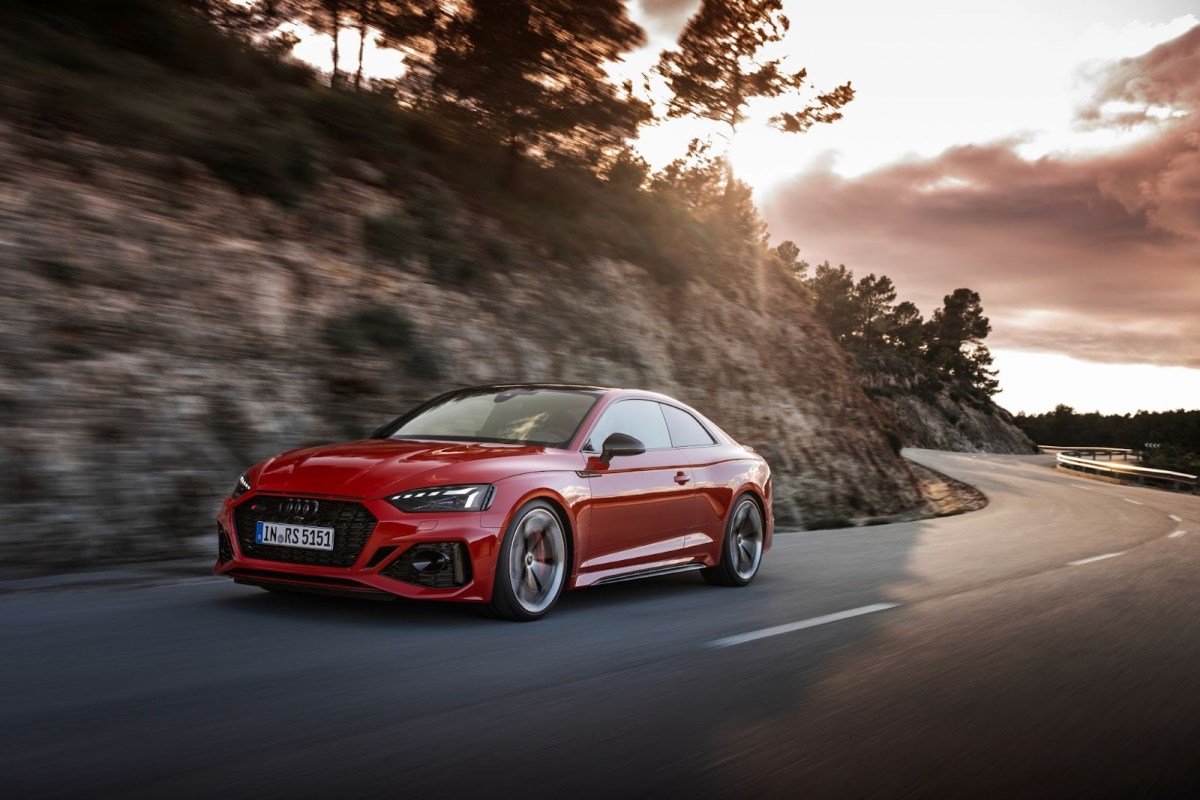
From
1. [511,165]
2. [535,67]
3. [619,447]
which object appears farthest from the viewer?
[511,165]

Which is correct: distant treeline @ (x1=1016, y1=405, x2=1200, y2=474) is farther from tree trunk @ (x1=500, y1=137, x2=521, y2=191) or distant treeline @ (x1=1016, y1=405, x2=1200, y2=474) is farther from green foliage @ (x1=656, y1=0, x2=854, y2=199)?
tree trunk @ (x1=500, y1=137, x2=521, y2=191)

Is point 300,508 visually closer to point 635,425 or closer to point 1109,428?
point 635,425

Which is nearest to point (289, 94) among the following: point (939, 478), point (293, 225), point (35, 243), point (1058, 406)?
point (293, 225)

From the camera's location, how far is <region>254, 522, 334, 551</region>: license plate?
21.6ft

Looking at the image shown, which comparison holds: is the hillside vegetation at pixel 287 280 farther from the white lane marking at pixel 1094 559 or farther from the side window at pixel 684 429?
the white lane marking at pixel 1094 559

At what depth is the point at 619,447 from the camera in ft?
25.9

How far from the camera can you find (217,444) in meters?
11.2

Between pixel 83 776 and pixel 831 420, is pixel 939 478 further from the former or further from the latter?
pixel 83 776

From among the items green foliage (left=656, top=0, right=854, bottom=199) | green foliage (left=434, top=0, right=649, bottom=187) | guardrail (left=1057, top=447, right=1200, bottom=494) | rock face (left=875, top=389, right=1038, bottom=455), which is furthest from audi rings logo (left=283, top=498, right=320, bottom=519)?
rock face (left=875, top=389, right=1038, bottom=455)

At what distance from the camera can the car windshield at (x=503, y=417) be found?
7910 mm

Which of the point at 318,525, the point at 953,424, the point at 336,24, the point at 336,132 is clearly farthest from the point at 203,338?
the point at 953,424

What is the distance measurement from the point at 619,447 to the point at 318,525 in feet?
7.02

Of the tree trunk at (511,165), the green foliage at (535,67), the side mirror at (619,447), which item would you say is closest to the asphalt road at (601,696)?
the side mirror at (619,447)

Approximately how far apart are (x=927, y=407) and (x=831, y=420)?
7636 centimetres
